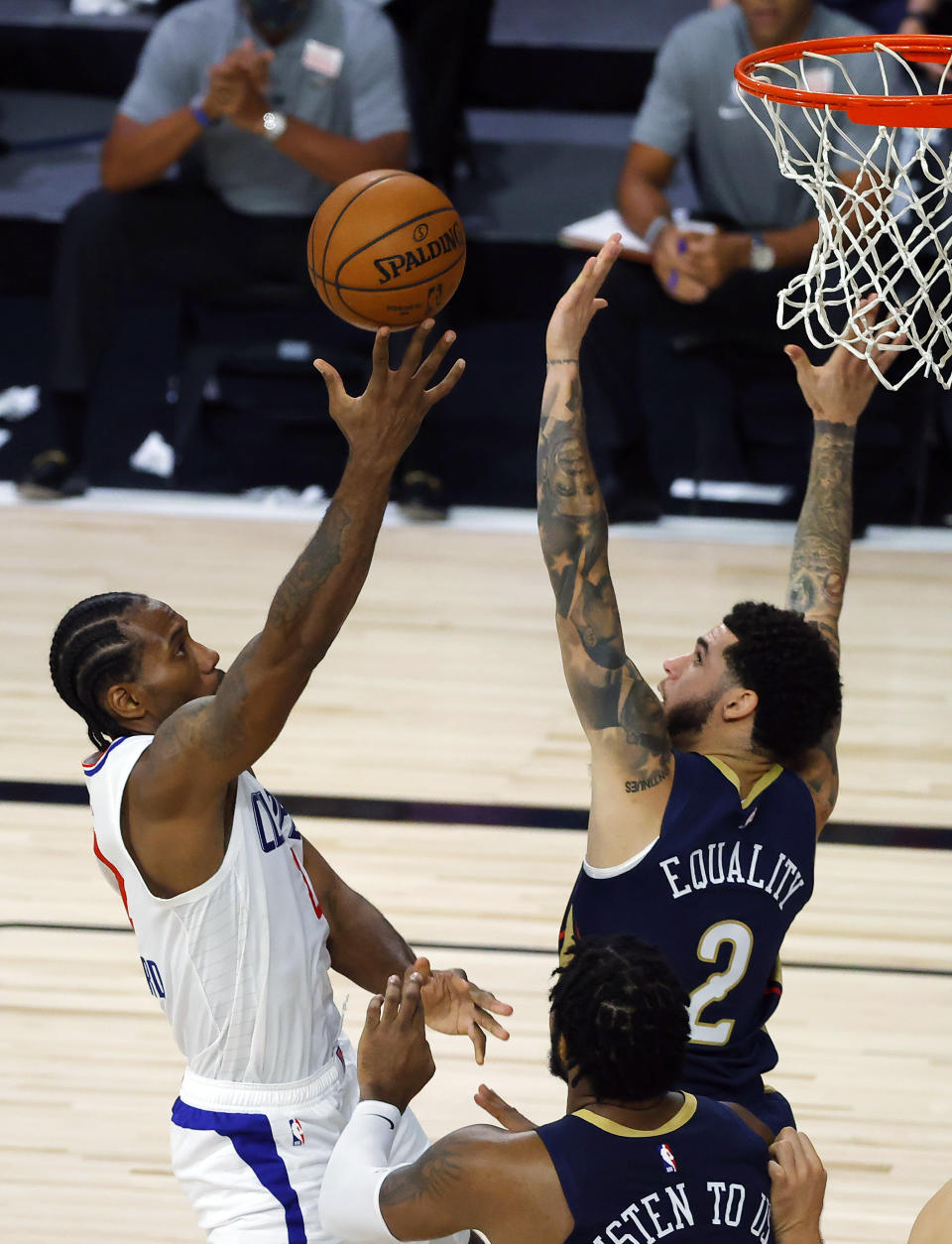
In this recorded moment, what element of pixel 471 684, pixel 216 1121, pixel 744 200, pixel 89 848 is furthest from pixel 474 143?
pixel 216 1121

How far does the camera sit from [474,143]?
10.0 m

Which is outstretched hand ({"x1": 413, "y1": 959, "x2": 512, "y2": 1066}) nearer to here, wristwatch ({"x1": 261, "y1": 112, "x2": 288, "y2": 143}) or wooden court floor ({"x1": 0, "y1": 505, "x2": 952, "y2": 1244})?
wooden court floor ({"x1": 0, "y1": 505, "x2": 952, "y2": 1244})

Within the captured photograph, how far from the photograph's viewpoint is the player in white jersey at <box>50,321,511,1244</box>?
2.35 metres

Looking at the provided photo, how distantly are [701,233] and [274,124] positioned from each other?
1.90 meters

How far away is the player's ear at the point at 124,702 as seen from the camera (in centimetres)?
263

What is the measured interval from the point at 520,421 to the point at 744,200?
1.57m

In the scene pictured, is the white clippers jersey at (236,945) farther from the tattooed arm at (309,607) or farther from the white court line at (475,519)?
the white court line at (475,519)

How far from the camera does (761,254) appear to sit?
720 centimetres

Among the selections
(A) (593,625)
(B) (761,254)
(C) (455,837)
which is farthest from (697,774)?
(B) (761,254)

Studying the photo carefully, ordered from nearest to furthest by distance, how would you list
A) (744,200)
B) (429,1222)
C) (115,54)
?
1. (429,1222)
2. (744,200)
3. (115,54)

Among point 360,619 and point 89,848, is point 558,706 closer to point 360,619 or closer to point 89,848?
point 360,619

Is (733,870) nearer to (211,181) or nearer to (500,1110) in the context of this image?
(500,1110)

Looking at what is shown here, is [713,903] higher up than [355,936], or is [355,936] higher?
[713,903]

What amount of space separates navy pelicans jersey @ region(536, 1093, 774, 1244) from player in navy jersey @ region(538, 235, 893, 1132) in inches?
13.7
